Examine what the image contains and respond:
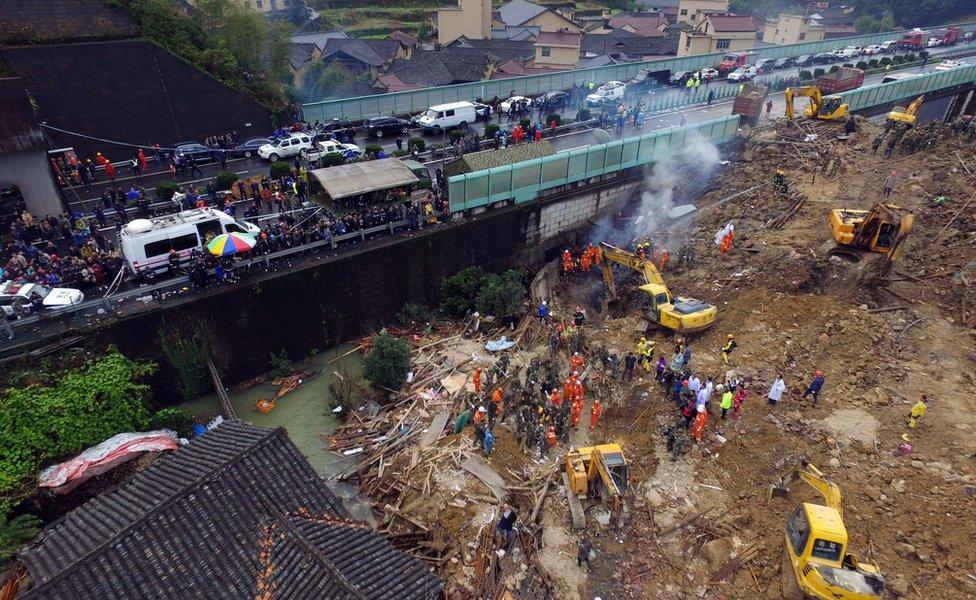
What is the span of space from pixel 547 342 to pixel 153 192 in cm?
1987

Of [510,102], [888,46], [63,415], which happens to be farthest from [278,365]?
[888,46]

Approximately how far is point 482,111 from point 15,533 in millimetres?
30948

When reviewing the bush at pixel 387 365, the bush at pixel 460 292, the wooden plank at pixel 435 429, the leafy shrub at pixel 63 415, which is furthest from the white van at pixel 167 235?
the wooden plank at pixel 435 429

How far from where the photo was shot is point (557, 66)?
183ft

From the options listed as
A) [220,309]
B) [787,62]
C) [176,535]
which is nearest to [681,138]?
[220,309]

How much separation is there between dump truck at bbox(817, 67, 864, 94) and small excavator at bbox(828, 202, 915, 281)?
22904 mm

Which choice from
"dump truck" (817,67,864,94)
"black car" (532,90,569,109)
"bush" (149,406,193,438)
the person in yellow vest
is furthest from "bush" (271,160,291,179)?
"dump truck" (817,67,864,94)

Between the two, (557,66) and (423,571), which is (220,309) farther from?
(557,66)

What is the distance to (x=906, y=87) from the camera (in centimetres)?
3894

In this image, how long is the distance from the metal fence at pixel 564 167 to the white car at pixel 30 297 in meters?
14.1

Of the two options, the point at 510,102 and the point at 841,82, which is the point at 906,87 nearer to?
the point at 841,82

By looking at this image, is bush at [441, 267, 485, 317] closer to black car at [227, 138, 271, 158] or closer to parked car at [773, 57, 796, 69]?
black car at [227, 138, 271, 158]

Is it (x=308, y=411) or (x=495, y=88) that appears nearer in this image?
(x=308, y=411)

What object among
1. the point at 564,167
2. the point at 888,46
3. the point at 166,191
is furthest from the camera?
the point at 888,46
